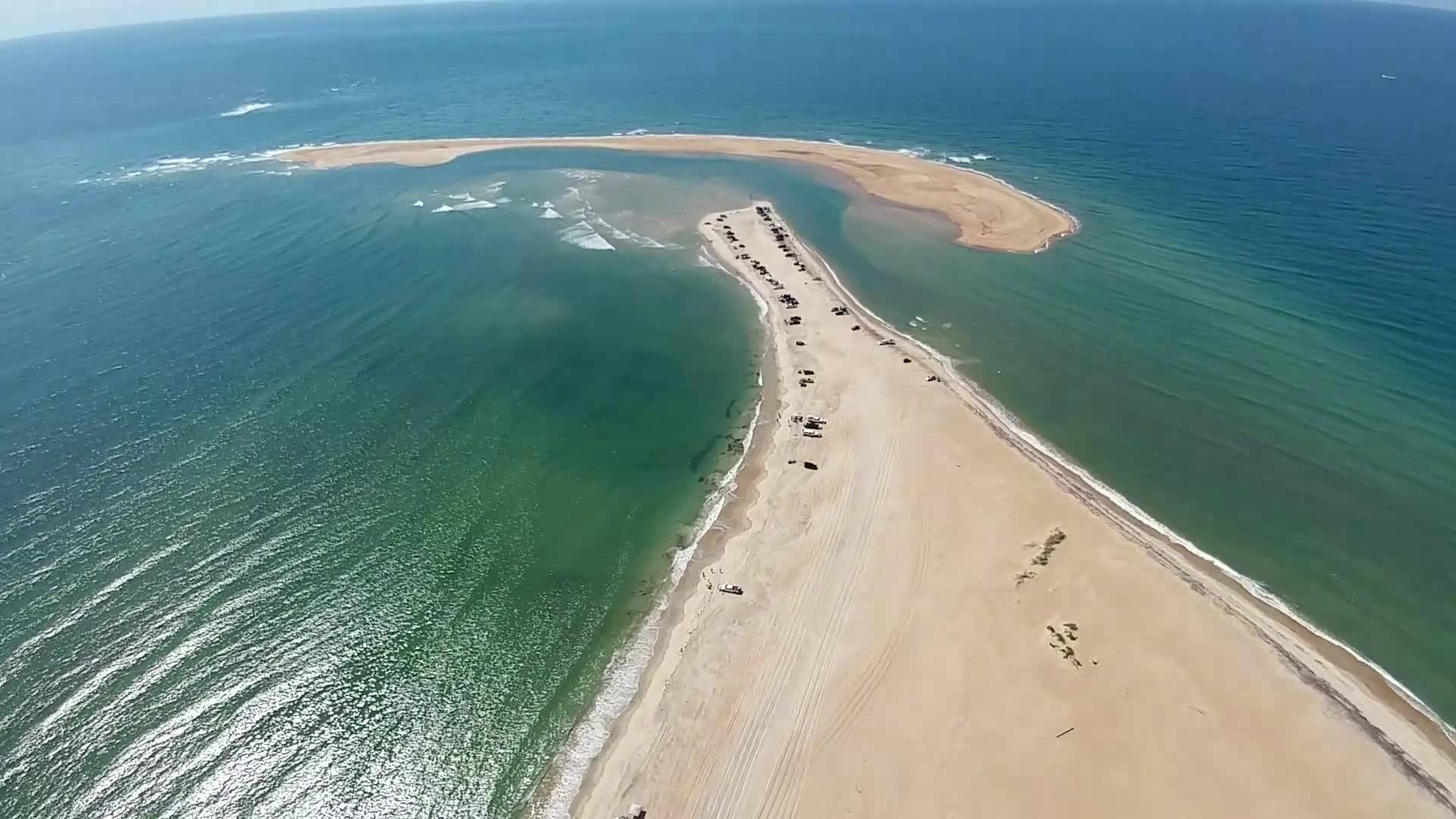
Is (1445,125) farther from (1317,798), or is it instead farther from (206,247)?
(206,247)

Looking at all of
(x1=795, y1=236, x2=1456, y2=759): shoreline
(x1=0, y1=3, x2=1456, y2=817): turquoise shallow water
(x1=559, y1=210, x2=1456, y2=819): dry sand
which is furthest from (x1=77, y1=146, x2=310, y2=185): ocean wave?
(x1=559, y1=210, x2=1456, y2=819): dry sand

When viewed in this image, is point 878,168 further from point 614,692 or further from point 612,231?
point 614,692

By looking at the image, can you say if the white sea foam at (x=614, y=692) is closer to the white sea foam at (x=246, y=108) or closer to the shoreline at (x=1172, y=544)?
the shoreline at (x=1172, y=544)

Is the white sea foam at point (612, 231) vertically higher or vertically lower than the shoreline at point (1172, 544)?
higher

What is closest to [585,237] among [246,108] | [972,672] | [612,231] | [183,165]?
[612,231]

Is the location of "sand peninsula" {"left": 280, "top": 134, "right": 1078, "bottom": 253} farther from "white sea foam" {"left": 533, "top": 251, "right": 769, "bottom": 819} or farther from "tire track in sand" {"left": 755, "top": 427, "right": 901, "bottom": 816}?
"white sea foam" {"left": 533, "top": 251, "right": 769, "bottom": 819}

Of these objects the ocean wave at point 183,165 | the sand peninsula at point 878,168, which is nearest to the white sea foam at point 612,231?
the sand peninsula at point 878,168

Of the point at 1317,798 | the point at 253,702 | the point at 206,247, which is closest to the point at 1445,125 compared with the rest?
the point at 1317,798
